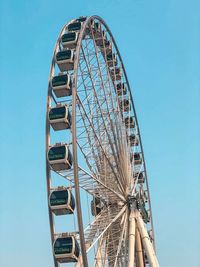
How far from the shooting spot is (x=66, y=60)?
21422mm

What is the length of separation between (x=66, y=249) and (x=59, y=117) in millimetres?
5917

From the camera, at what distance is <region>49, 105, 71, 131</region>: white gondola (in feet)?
65.8

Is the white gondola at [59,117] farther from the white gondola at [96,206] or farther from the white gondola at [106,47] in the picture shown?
the white gondola at [106,47]

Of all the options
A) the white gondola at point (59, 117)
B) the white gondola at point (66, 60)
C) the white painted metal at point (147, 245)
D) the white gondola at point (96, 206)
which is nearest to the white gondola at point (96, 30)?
the white gondola at point (66, 60)

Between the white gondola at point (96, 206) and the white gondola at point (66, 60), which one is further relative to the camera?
the white gondola at point (96, 206)

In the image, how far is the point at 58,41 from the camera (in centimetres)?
2255

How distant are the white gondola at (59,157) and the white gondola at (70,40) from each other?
5.47 meters

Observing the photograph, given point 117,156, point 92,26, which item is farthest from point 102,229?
point 92,26

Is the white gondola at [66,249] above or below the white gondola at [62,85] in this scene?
below

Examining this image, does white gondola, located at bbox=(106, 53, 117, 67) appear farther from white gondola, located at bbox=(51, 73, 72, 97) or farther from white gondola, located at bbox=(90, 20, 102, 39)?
white gondola, located at bbox=(51, 73, 72, 97)

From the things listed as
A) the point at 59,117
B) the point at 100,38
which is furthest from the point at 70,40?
the point at 100,38

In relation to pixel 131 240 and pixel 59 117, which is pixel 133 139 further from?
pixel 59 117

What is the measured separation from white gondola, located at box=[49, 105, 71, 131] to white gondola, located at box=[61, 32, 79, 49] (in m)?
3.60

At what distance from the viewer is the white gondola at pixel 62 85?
2091cm
